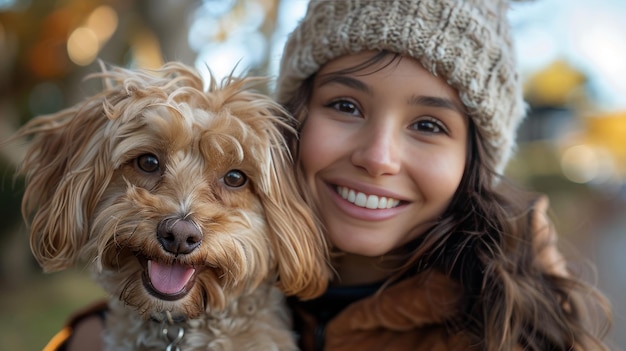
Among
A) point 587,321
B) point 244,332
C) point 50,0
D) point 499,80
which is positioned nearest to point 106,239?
point 244,332

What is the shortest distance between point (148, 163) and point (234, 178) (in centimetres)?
31

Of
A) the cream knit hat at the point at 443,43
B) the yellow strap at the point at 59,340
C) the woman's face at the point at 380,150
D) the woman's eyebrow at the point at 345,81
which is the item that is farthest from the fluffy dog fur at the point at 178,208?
the yellow strap at the point at 59,340

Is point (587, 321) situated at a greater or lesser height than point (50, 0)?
lesser

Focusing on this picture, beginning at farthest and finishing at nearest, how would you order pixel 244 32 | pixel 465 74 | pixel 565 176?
pixel 565 176, pixel 244 32, pixel 465 74

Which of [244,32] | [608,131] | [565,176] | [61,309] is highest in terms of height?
[244,32]

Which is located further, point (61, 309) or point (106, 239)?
point (61, 309)

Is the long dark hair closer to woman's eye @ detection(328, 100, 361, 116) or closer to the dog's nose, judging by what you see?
woman's eye @ detection(328, 100, 361, 116)

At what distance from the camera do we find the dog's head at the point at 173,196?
2092mm

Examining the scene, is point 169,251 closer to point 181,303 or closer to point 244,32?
point 181,303

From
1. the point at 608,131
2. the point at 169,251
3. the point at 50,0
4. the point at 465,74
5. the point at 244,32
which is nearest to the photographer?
the point at 169,251

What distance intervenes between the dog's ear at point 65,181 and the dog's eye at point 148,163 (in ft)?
0.36

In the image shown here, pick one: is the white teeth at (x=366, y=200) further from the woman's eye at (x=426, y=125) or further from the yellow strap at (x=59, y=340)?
the yellow strap at (x=59, y=340)

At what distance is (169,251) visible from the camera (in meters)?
1.99

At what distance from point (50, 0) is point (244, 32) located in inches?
91.3
